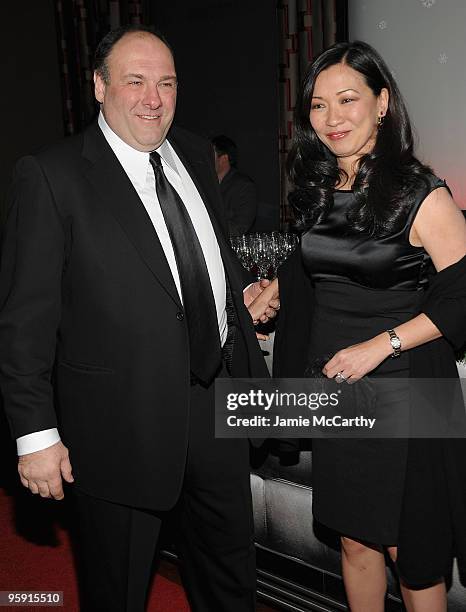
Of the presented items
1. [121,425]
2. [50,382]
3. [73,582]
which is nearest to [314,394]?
[121,425]

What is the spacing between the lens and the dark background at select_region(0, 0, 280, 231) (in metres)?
6.40

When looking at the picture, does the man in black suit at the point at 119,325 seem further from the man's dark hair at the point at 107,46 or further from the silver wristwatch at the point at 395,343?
the silver wristwatch at the point at 395,343

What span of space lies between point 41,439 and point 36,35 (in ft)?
22.9

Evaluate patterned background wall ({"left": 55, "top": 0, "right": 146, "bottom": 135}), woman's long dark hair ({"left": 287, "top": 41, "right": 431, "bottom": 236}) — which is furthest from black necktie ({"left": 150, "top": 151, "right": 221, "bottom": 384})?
patterned background wall ({"left": 55, "top": 0, "right": 146, "bottom": 135})

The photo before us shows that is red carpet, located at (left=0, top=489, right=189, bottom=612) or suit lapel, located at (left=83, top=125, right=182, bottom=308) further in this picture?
red carpet, located at (left=0, top=489, right=189, bottom=612)

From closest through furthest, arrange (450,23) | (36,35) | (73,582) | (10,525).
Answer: (73,582), (10,525), (450,23), (36,35)

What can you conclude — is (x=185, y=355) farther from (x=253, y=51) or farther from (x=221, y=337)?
(x=253, y=51)

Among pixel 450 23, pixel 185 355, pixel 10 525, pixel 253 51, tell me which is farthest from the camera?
pixel 253 51

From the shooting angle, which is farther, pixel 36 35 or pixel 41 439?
pixel 36 35

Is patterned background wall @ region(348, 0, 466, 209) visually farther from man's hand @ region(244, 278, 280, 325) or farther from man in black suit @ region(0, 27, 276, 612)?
man in black suit @ region(0, 27, 276, 612)

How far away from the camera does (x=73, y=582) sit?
9.10ft

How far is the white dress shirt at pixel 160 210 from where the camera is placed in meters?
1.69

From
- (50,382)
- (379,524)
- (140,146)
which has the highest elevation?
(140,146)

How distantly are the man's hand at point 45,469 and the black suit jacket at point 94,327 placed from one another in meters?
0.07
